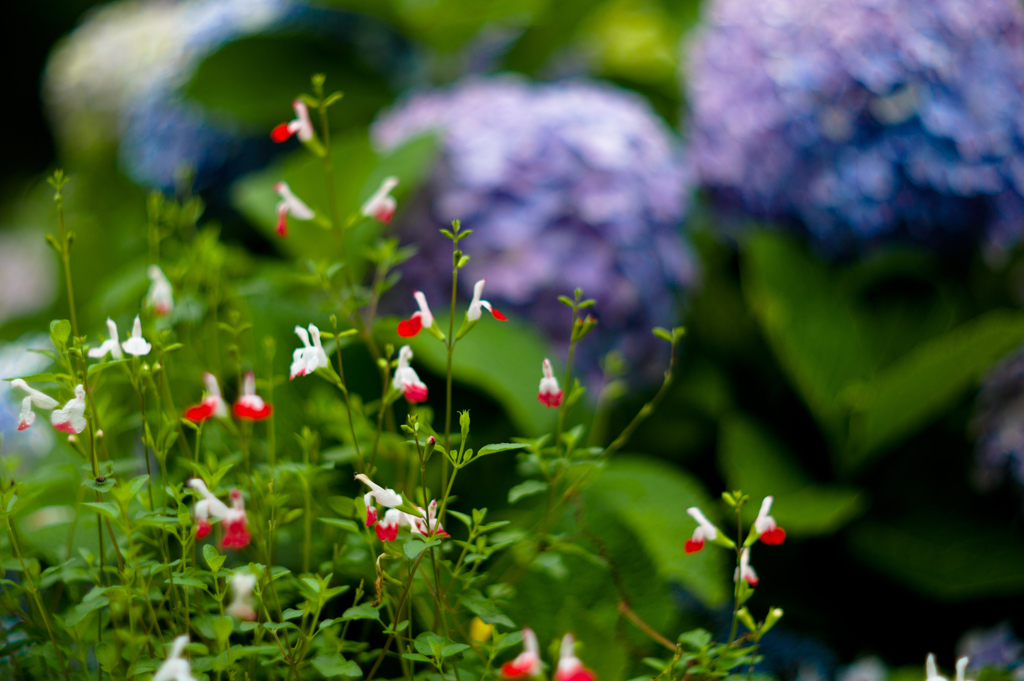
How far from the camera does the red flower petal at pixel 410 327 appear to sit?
0.66ft

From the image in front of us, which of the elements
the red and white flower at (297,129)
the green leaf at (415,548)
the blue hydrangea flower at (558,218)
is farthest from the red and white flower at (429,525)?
the blue hydrangea flower at (558,218)

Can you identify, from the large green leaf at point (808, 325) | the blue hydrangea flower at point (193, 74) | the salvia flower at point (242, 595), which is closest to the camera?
the salvia flower at point (242, 595)

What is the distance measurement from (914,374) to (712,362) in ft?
0.49

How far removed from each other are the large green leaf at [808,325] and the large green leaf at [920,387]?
0.01 m

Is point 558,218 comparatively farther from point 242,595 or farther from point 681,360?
point 242,595

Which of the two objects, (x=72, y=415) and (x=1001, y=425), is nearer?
(x=72, y=415)

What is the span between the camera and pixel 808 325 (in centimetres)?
44

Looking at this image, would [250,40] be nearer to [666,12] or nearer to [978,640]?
[666,12]

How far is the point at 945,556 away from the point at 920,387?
0.29ft

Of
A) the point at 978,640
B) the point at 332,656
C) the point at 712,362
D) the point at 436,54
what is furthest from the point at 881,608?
the point at 436,54

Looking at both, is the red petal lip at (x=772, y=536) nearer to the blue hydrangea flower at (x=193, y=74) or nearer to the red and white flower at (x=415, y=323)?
the red and white flower at (x=415, y=323)

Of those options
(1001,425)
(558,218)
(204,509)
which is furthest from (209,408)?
(1001,425)

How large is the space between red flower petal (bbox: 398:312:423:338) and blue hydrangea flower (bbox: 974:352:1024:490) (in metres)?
0.35

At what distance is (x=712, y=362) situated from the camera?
511 millimetres
